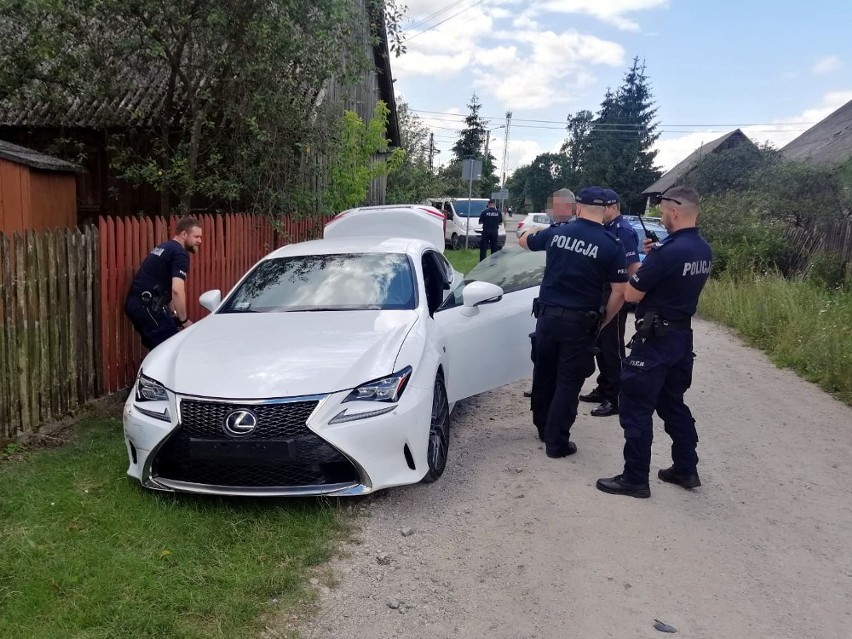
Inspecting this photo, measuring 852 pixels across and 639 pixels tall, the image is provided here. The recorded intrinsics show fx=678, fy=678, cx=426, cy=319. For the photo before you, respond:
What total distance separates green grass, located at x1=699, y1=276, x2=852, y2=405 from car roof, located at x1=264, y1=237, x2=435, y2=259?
15.5ft

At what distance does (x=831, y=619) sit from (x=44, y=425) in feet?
17.1

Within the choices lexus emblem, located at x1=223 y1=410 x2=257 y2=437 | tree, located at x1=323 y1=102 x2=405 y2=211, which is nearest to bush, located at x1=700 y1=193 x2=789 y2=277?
tree, located at x1=323 y1=102 x2=405 y2=211

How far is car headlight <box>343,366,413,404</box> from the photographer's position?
148 inches

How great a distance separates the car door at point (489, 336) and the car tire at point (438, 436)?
35 centimetres

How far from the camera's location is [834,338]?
317 inches

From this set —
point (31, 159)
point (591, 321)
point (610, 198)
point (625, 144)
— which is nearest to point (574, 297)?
point (591, 321)

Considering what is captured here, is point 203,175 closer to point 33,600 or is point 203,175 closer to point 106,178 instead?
point 106,178

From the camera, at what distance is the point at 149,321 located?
584 centimetres

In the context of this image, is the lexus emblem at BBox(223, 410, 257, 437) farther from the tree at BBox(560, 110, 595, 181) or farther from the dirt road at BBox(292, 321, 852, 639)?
the tree at BBox(560, 110, 595, 181)

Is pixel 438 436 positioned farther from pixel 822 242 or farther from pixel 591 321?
pixel 822 242

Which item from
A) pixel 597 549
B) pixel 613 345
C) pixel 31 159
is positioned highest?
pixel 31 159

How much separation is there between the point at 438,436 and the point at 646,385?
1.36 metres

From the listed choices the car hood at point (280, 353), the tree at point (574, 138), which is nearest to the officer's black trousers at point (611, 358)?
the car hood at point (280, 353)

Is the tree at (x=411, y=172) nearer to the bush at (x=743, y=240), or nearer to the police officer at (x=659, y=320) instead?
the bush at (x=743, y=240)
